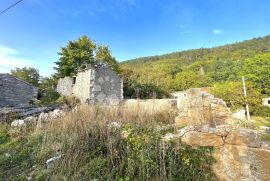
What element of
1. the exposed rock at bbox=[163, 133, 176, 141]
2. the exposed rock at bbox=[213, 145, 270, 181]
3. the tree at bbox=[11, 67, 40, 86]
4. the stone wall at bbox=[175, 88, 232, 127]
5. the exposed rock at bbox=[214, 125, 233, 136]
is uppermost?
the tree at bbox=[11, 67, 40, 86]

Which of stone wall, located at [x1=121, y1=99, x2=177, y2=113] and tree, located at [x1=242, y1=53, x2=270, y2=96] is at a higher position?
tree, located at [x1=242, y1=53, x2=270, y2=96]

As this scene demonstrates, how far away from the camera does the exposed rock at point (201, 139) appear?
3334mm

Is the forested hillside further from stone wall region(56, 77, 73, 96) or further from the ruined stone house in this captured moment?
stone wall region(56, 77, 73, 96)

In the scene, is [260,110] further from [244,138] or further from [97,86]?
[244,138]

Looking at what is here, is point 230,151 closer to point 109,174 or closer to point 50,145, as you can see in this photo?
point 109,174

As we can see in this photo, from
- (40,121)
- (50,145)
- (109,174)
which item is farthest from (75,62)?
(109,174)

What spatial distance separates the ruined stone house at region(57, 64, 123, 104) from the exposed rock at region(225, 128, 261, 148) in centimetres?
1012

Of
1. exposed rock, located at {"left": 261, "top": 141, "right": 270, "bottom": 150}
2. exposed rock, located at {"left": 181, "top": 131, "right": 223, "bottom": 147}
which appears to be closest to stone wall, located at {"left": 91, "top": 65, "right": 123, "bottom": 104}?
exposed rock, located at {"left": 181, "top": 131, "right": 223, "bottom": 147}

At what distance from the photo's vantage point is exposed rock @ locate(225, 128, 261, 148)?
3125 millimetres

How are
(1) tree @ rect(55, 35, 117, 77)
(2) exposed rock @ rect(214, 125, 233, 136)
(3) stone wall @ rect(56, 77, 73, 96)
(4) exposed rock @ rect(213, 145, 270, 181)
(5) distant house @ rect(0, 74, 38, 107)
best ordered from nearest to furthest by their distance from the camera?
(4) exposed rock @ rect(213, 145, 270, 181), (2) exposed rock @ rect(214, 125, 233, 136), (5) distant house @ rect(0, 74, 38, 107), (3) stone wall @ rect(56, 77, 73, 96), (1) tree @ rect(55, 35, 117, 77)

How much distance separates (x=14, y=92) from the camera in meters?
15.7

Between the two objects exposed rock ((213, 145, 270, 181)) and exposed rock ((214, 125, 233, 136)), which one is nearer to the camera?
exposed rock ((213, 145, 270, 181))

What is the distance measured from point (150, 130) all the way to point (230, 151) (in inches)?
56.7

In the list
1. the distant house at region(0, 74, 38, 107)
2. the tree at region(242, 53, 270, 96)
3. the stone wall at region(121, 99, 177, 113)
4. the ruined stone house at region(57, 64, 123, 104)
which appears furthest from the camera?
the tree at region(242, 53, 270, 96)
